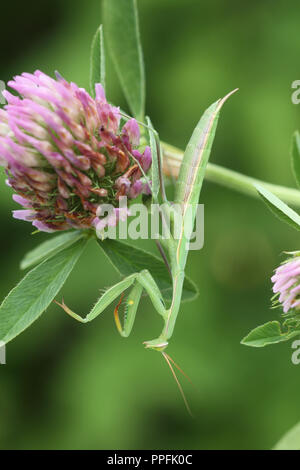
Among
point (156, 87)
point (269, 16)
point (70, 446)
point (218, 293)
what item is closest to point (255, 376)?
point (218, 293)

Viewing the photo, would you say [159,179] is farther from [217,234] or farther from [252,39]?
[252,39]

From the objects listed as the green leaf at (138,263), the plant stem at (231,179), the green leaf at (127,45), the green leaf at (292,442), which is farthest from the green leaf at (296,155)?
the green leaf at (292,442)

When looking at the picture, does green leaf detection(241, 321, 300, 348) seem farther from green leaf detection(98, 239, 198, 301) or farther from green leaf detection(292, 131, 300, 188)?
green leaf detection(292, 131, 300, 188)

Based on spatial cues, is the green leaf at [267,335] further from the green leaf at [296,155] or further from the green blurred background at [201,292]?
the green blurred background at [201,292]

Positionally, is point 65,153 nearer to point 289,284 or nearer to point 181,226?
point 181,226

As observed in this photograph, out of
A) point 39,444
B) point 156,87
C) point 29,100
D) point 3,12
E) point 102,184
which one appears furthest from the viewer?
point 3,12

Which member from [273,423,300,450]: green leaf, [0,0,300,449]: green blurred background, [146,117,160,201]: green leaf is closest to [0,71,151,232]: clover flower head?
[146,117,160,201]: green leaf
